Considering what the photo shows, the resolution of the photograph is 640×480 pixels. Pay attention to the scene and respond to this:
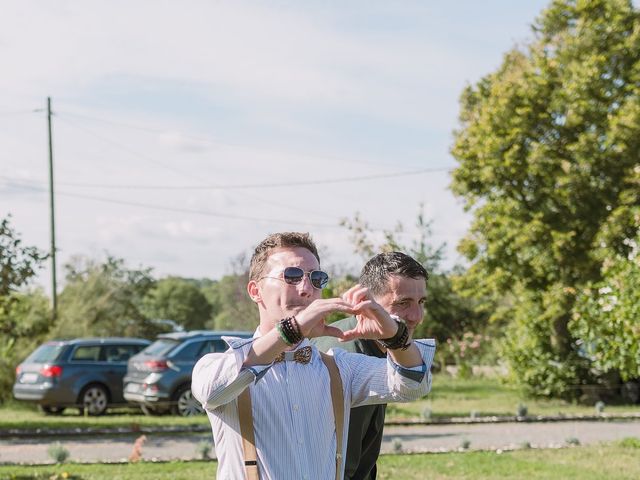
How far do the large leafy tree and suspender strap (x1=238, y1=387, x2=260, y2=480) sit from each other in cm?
2139

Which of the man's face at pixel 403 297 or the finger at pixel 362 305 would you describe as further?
the man's face at pixel 403 297

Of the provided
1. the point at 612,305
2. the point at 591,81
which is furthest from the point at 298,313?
the point at 591,81

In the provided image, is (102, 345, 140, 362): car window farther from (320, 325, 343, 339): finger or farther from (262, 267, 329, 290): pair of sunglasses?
(320, 325, 343, 339): finger

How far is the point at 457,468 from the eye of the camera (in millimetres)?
13000

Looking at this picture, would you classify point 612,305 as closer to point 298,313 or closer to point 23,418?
point 23,418

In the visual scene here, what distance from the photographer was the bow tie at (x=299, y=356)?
349 cm

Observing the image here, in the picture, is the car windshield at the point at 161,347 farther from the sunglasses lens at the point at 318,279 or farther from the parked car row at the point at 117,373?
Answer: the sunglasses lens at the point at 318,279

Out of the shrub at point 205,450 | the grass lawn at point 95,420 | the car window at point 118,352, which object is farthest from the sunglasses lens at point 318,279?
the car window at point 118,352

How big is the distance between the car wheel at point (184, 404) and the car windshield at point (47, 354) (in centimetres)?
288

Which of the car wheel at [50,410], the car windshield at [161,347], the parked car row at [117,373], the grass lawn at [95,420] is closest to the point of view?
the grass lawn at [95,420]

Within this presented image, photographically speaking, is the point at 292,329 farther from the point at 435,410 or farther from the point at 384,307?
the point at 435,410

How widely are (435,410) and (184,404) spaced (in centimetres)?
535

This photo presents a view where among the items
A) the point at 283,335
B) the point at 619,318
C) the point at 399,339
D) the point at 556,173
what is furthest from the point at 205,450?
the point at 556,173

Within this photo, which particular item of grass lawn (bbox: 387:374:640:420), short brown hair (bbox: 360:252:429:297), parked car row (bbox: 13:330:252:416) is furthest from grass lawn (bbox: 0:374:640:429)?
short brown hair (bbox: 360:252:429:297)
